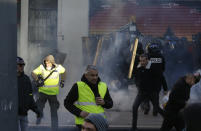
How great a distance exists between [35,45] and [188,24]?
4.46 meters

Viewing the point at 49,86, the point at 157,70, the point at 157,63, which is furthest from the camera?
the point at 157,63

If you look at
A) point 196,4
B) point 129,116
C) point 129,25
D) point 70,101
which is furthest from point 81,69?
point 70,101

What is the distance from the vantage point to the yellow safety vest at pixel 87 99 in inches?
220

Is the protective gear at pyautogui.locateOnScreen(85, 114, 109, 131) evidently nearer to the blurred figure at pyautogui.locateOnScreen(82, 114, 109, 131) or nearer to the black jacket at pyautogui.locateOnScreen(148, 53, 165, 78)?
the blurred figure at pyautogui.locateOnScreen(82, 114, 109, 131)

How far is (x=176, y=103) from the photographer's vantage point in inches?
259

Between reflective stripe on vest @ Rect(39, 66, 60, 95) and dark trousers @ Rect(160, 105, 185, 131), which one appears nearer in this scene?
dark trousers @ Rect(160, 105, 185, 131)

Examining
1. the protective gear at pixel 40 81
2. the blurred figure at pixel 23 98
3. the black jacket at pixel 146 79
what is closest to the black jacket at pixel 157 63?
the black jacket at pixel 146 79

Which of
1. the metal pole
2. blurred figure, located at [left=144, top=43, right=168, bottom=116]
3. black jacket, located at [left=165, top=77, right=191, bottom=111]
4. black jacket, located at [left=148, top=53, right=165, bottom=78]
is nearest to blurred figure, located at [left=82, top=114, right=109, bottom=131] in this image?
the metal pole

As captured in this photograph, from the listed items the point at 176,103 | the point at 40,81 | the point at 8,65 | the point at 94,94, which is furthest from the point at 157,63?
the point at 8,65

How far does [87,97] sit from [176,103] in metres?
1.61

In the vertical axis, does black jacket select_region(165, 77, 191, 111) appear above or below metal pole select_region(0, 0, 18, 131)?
below

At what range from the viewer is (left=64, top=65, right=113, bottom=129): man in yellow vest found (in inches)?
220

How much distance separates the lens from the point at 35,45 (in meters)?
12.9

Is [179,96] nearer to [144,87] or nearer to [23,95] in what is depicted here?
[144,87]
